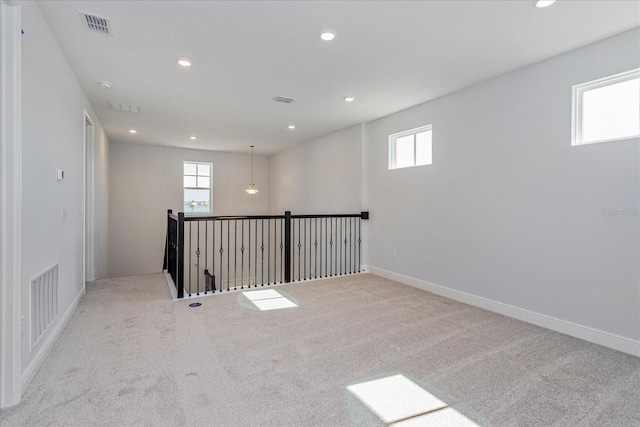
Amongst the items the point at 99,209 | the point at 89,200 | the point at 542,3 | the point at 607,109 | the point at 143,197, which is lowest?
the point at 99,209

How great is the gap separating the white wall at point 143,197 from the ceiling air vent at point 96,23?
5.64 m

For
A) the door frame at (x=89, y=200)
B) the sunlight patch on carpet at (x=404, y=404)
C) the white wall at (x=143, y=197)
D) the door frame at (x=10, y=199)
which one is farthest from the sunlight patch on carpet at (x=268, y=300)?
the white wall at (x=143, y=197)

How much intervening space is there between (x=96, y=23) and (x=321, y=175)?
4.76 m

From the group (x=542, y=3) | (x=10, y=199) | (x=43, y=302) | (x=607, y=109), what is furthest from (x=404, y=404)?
(x=607, y=109)

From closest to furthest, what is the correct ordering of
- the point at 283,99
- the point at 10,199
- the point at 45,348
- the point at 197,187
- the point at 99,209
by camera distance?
the point at 10,199 < the point at 45,348 < the point at 283,99 < the point at 99,209 < the point at 197,187

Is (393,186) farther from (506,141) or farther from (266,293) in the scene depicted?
(266,293)

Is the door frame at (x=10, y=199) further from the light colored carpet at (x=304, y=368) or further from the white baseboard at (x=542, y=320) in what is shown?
the white baseboard at (x=542, y=320)

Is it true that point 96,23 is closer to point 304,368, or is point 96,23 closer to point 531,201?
point 304,368

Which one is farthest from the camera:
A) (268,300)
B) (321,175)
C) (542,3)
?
(321,175)

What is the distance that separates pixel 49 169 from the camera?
2.66 m

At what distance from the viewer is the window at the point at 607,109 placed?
2682 millimetres

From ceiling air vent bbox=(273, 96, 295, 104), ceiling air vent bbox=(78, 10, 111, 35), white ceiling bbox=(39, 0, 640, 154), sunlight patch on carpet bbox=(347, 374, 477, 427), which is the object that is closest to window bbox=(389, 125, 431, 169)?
white ceiling bbox=(39, 0, 640, 154)

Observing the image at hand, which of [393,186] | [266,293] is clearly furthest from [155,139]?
[393,186]

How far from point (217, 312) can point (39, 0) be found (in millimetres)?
3068
